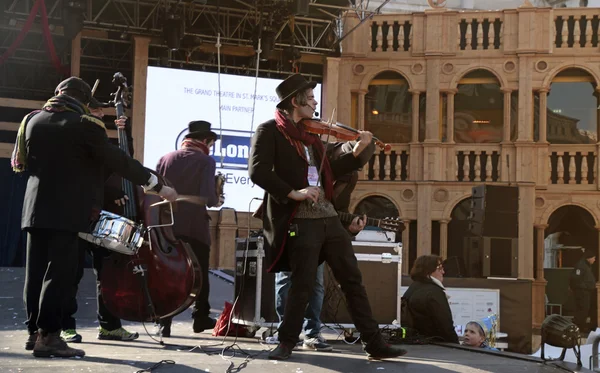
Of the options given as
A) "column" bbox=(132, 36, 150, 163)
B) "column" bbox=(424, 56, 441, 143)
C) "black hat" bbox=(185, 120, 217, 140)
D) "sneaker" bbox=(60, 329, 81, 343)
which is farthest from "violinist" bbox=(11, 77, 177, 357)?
"column" bbox=(424, 56, 441, 143)

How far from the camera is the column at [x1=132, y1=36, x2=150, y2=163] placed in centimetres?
1598

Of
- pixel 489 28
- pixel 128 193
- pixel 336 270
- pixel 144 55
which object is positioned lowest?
pixel 336 270

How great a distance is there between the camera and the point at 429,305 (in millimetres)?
6957

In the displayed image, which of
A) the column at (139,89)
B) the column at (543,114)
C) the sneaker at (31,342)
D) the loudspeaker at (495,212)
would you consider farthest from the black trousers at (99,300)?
the column at (543,114)

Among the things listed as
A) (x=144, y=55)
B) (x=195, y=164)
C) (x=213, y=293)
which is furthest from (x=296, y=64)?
(x=195, y=164)

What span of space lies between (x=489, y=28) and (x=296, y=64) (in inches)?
169

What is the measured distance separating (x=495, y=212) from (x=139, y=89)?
22.2ft

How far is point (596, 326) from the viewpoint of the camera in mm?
17609

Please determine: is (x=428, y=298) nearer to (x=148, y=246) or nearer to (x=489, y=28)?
(x=148, y=246)

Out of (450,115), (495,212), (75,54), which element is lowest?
(495,212)

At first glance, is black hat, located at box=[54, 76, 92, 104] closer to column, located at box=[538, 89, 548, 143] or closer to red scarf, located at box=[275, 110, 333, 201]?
red scarf, located at box=[275, 110, 333, 201]

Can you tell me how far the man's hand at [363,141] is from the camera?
5.21 m

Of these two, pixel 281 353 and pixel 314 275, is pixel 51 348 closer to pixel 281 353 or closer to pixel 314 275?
pixel 281 353

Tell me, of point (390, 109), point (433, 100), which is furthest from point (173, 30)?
point (433, 100)
